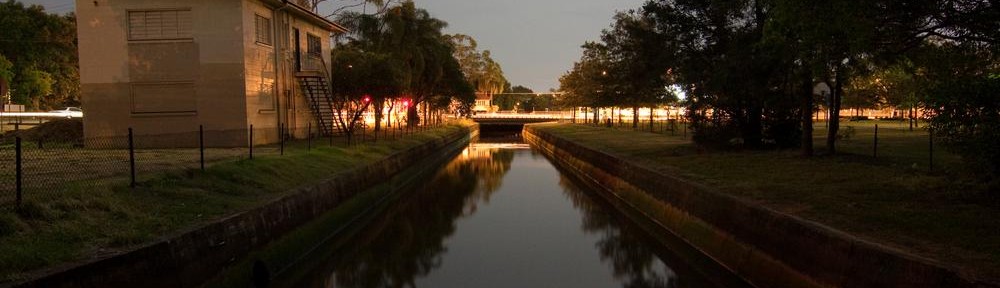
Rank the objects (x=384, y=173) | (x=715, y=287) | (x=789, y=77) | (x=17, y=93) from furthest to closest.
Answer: (x=17, y=93)
(x=384, y=173)
(x=789, y=77)
(x=715, y=287)

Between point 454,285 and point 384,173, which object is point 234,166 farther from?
point 384,173

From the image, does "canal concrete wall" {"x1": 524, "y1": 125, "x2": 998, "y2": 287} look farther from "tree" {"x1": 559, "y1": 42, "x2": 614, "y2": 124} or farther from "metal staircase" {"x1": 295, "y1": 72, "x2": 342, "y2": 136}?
"tree" {"x1": 559, "y1": 42, "x2": 614, "y2": 124}

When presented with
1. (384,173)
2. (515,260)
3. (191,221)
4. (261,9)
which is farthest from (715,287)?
(261,9)

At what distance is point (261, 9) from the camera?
27344mm

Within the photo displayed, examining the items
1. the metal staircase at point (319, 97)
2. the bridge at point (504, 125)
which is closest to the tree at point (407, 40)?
the metal staircase at point (319, 97)

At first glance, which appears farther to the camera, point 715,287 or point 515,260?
point 515,260

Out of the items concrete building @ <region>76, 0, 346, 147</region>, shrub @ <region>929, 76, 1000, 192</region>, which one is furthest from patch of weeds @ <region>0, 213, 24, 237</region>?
concrete building @ <region>76, 0, 346, 147</region>

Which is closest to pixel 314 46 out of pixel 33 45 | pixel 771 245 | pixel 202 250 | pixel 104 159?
pixel 104 159

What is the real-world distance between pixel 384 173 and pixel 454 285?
488 inches

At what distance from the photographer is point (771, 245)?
10.7 metres

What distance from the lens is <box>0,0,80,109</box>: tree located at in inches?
2359

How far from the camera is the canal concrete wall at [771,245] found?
7617 millimetres

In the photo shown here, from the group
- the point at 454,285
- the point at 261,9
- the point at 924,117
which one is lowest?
the point at 454,285

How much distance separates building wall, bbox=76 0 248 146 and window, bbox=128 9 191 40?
13 centimetres
